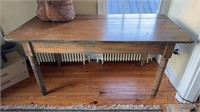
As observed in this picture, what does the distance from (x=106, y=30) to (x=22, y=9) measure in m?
1.03

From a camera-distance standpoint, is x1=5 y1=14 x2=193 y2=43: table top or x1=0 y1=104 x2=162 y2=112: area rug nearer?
x1=5 y1=14 x2=193 y2=43: table top

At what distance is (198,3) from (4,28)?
1.97 metres

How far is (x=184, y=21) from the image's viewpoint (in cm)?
146

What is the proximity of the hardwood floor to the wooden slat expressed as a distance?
22.8 inches

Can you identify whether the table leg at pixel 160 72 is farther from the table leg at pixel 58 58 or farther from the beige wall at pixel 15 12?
the beige wall at pixel 15 12

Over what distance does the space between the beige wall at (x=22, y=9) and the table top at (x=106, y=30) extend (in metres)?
0.22

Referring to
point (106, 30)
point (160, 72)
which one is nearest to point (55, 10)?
point (106, 30)

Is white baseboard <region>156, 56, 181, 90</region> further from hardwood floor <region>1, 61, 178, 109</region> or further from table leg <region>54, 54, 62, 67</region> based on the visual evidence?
table leg <region>54, 54, 62, 67</region>

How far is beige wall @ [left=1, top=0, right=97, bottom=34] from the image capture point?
5.51ft

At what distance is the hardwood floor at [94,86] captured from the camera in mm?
1580

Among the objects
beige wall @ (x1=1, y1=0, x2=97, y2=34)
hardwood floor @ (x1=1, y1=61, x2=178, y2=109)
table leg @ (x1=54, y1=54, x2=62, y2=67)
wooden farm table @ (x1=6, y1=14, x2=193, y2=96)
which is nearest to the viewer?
wooden farm table @ (x1=6, y1=14, x2=193, y2=96)

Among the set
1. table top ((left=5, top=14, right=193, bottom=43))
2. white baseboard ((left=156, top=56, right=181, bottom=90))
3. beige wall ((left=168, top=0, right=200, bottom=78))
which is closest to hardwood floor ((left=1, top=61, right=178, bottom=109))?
white baseboard ((left=156, top=56, right=181, bottom=90))

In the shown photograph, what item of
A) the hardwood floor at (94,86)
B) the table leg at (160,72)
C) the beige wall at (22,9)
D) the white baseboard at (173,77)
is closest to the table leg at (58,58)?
the hardwood floor at (94,86)

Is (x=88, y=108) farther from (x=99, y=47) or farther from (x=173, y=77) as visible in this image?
(x=173, y=77)
